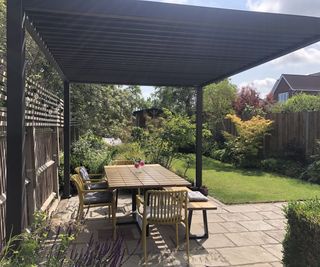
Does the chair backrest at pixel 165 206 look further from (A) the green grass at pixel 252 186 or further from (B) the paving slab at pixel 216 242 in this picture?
(A) the green grass at pixel 252 186

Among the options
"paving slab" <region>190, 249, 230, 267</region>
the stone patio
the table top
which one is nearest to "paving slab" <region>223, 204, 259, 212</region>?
the stone patio

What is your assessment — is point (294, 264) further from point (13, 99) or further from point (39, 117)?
point (39, 117)

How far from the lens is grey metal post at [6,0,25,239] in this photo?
9.18 feet

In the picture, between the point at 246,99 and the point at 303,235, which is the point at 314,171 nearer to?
the point at 303,235

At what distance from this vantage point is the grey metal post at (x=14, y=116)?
2797 mm

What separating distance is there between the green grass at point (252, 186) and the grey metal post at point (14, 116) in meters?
4.80

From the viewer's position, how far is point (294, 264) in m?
2.96

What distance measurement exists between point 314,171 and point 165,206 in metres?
6.82

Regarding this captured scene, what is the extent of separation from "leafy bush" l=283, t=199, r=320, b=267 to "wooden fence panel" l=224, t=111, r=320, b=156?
7.99 m

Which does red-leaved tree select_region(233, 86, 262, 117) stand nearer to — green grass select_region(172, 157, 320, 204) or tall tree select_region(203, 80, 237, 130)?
tall tree select_region(203, 80, 237, 130)

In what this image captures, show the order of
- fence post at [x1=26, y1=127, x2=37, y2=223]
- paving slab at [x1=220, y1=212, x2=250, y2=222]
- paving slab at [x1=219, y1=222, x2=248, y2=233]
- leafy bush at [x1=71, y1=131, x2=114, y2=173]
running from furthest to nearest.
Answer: leafy bush at [x1=71, y1=131, x2=114, y2=173] < paving slab at [x1=220, y1=212, x2=250, y2=222] < paving slab at [x1=219, y1=222, x2=248, y2=233] < fence post at [x1=26, y1=127, x2=37, y2=223]

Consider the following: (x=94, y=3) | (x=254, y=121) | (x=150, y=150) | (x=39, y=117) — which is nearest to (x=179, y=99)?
(x=254, y=121)

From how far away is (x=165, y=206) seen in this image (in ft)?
13.2

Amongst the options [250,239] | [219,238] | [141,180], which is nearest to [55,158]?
[141,180]
